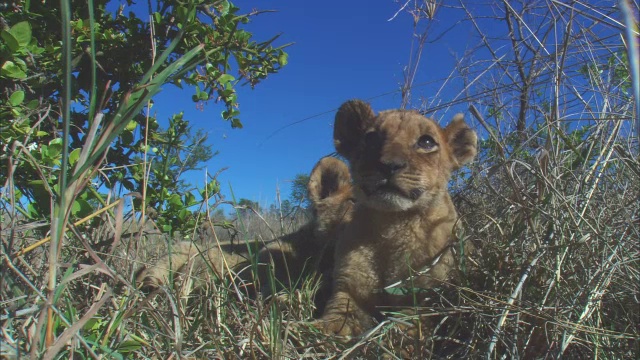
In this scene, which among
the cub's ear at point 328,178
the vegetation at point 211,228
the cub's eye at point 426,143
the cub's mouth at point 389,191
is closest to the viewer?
the vegetation at point 211,228

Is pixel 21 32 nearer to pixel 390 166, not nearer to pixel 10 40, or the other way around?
pixel 10 40

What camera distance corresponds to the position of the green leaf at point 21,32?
8.62ft

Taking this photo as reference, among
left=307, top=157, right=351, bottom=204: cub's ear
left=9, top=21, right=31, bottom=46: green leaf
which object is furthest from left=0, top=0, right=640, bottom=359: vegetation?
left=307, top=157, right=351, bottom=204: cub's ear

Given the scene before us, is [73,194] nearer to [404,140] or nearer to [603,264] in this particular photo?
[603,264]

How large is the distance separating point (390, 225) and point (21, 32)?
237 cm

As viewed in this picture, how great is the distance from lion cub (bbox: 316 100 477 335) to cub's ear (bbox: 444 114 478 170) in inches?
12.5

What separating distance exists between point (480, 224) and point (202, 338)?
2.18m

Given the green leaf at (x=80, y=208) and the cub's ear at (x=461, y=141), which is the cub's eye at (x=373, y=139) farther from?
the green leaf at (x=80, y=208)

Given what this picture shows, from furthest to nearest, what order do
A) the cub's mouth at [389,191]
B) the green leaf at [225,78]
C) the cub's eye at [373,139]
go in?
the cub's eye at [373,139] < the green leaf at [225,78] < the cub's mouth at [389,191]

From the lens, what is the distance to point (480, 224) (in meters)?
3.85

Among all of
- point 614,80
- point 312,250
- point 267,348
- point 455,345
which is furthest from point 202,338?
point 614,80

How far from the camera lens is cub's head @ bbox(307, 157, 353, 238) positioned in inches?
184

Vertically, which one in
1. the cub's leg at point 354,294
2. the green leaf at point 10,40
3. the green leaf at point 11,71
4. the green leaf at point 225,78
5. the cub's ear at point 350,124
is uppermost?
the green leaf at point 225,78

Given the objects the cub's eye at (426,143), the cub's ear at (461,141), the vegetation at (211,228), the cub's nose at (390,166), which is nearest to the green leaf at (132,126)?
the vegetation at (211,228)
